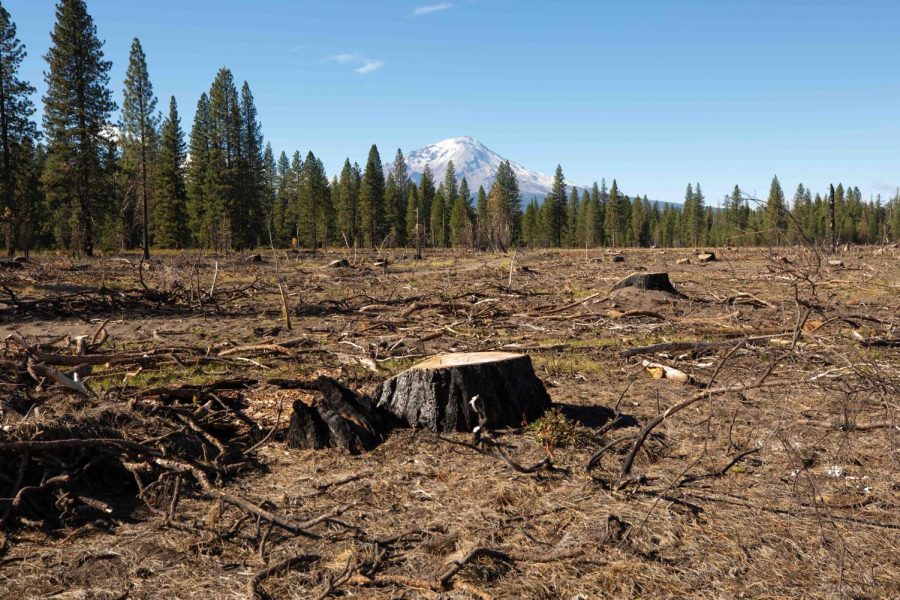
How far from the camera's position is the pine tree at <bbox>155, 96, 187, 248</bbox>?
52.2 m

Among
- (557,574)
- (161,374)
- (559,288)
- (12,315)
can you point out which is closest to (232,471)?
(557,574)

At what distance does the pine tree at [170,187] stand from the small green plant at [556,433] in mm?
55438

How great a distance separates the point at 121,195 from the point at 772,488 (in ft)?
175

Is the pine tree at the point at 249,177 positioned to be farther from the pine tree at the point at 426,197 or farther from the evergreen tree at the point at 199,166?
the pine tree at the point at 426,197

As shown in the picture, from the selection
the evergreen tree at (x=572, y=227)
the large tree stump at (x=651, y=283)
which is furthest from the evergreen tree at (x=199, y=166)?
the evergreen tree at (x=572, y=227)

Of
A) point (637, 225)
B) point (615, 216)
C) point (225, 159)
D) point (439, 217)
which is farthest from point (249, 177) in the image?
point (637, 225)

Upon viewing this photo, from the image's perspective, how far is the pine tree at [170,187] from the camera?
52188 millimetres

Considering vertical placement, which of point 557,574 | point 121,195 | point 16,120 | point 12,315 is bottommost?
point 557,574

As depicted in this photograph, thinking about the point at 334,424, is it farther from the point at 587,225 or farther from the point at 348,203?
the point at 587,225

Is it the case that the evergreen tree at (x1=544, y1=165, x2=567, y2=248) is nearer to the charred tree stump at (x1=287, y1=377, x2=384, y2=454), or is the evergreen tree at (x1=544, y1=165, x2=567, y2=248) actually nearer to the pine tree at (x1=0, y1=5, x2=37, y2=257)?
the pine tree at (x1=0, y1=5, x2=37, y2=257)

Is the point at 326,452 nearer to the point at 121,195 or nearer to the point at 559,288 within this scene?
the point at 559,288

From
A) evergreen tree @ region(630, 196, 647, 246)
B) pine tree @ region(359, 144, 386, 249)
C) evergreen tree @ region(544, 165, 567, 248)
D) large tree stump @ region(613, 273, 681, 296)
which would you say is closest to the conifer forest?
large tree stump @ region(613, 273, 681, 296)

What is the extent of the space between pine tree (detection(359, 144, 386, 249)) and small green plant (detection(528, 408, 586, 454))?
224 ft

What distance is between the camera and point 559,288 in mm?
18359
